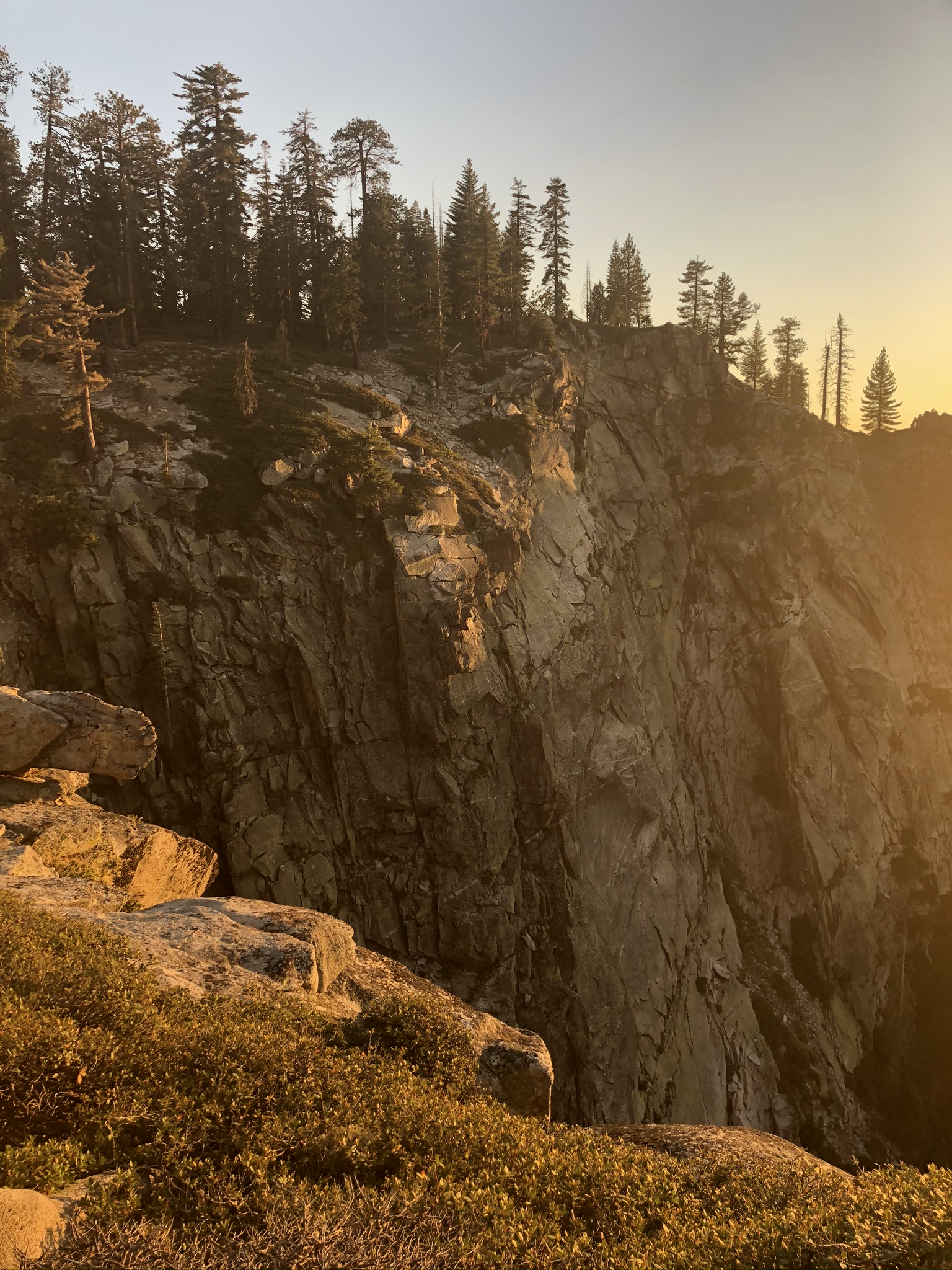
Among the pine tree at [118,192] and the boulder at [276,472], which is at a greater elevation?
the pine tree at [118,192]

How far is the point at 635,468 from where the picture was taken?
4794 cm

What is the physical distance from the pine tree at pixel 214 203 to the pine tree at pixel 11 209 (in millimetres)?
10089

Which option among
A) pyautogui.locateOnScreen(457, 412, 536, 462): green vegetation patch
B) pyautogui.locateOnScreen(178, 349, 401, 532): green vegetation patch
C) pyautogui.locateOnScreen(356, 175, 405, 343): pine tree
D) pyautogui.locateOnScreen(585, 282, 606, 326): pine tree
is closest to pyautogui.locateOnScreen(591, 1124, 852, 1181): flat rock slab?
pyautogui.locateOnScreen(178, 349, 401, 532): green vegetation patch

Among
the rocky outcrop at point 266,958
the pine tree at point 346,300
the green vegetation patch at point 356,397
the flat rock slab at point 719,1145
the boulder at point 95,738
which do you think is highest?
the pine tree at point 346,300

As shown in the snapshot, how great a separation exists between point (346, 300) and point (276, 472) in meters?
22.1

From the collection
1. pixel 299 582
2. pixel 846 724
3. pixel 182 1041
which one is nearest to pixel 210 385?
pixel 299 582

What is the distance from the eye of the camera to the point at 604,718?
3547cm

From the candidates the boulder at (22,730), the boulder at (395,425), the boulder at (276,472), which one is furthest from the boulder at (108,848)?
the boulder at (395,425)

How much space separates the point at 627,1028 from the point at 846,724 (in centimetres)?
2759

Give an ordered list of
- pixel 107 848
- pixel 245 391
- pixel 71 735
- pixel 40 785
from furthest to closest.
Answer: pixel 245 391 → pixel 71 735 → pixel 40 785 → pixel 107 848

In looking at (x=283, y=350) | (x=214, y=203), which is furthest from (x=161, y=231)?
(x=283, y=350)

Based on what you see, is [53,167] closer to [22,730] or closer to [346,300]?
[346,300]

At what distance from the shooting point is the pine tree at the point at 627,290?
198 ft

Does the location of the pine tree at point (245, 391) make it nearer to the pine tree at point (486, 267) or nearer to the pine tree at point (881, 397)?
the pine tree at point (486, 267)
